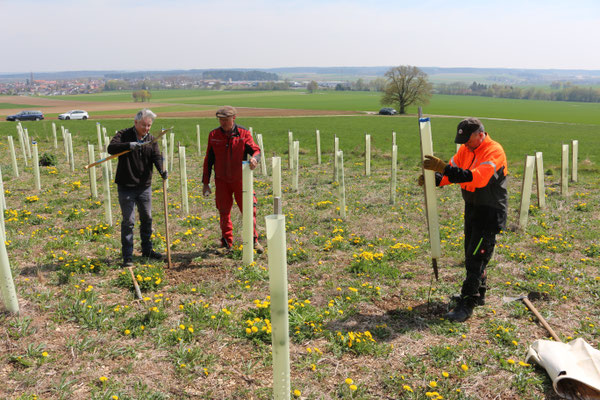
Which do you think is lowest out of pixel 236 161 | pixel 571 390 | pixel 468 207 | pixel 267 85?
pixel 571 390

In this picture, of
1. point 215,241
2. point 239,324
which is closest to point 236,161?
point 215,241

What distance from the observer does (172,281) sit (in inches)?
242

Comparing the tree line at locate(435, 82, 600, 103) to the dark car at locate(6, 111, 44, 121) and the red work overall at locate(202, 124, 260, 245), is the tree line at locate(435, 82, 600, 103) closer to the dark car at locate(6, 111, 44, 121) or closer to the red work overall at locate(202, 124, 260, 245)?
the dark car at locate(6, 111, 44, 121)

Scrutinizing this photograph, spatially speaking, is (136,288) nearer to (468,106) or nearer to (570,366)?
(570,366)

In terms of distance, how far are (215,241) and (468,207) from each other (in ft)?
14.9

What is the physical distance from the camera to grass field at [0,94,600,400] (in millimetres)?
3988

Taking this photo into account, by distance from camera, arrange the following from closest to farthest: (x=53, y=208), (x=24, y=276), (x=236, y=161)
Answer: (x=24, y=276) < (x=236, y=161) < (x=53, y=208)

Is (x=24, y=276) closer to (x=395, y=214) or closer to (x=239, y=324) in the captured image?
(x=239, y=324)

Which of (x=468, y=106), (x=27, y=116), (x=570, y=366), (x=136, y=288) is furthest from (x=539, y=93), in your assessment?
(x=136, y=288)

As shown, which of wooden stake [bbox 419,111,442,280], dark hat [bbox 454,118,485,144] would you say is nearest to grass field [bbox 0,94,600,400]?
wooden stake [bbox 419,111,442,280]

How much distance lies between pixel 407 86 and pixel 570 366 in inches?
2594

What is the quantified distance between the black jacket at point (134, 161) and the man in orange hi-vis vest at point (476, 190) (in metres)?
4.03

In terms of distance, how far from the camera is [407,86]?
65.6 meters

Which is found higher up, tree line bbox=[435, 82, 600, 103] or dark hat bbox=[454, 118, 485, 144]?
tree line bbox=[435, 82, 600, 103]
